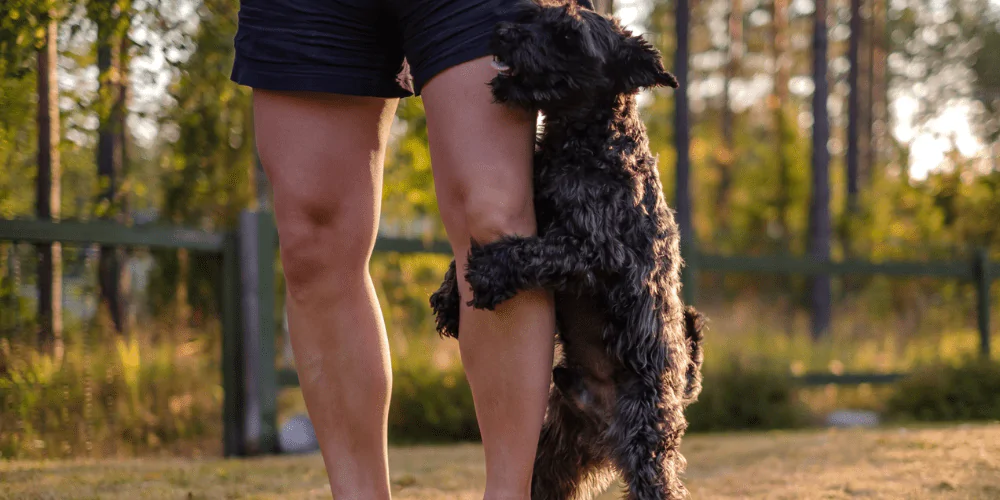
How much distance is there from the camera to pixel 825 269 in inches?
318

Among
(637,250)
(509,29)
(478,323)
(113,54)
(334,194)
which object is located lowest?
(478,323)

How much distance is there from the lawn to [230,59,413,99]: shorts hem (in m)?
1.40

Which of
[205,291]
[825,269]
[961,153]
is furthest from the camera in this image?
[961,153]

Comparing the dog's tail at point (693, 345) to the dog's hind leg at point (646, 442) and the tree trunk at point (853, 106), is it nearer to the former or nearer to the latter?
the dog's hind leg at point (646, 442)

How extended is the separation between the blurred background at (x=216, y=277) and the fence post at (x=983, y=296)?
3 cm

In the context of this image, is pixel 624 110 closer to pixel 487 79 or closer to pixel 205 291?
pixel 487 79

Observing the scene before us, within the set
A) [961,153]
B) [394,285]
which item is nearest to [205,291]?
[394,285]

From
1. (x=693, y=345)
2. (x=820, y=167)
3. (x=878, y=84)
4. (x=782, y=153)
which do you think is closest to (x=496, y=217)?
(x=693, y=345)

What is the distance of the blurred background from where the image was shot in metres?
3.72

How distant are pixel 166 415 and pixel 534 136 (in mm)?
3280

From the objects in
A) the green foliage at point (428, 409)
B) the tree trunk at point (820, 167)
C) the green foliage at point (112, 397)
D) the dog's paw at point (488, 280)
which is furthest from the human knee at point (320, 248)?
the tree trunk at point (820, 167)

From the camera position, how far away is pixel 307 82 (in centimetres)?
193

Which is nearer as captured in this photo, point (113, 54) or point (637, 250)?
point (637, 250)

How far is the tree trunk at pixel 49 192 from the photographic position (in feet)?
12.3
